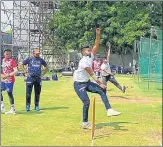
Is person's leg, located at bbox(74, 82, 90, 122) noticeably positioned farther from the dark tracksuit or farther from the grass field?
the dark tracksuit

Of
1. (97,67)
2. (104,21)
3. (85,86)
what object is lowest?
(85,86)

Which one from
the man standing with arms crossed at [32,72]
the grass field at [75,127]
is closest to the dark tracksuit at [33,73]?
the man standing with arms crossed at [32,72]

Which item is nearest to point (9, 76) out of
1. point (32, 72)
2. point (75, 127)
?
point (32, 72)

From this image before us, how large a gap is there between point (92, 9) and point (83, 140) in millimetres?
43502

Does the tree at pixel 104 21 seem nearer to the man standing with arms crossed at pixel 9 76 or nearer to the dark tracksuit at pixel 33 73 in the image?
the dark tracksuit at pixel 33 73

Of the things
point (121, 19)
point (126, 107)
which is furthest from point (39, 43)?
point (126, 107)

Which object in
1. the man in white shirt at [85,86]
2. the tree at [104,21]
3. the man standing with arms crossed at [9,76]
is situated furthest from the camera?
the tree at [104,21]

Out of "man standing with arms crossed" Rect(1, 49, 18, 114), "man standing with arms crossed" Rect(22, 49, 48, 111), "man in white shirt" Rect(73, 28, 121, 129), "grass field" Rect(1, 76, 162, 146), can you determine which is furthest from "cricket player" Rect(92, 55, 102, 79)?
"man in white shirt" Rect(73, 28, 121, 129)

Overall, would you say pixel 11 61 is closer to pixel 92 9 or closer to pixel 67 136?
pixel 67 136

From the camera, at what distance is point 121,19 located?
4931cm

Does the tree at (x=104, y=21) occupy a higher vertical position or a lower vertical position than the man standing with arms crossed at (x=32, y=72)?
higher

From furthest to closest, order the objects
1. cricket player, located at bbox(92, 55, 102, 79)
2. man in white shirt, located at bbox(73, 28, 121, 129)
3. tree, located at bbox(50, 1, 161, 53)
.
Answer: tree, located at bbox(50, 1, 161, 53)
cricket player, located at bbox(92, 55, 102, 79)
man in white shirt, located at bbox(73, 28, 121, 129)

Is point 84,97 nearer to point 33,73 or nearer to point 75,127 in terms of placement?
point 75,127

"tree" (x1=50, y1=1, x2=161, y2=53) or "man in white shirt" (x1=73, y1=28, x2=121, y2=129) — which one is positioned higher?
"tree" (x1=50, y1=1, x2=161, y2=53)
